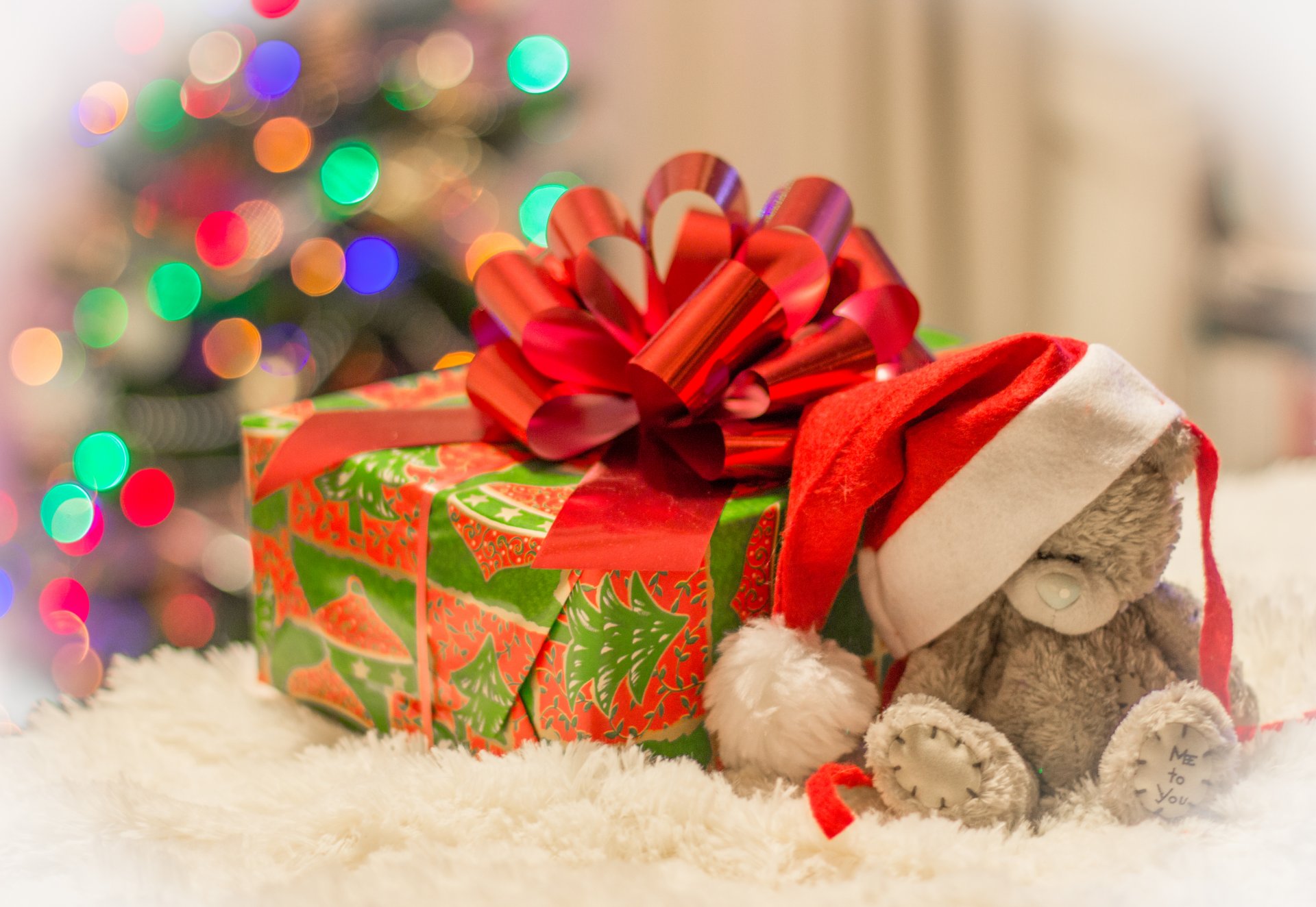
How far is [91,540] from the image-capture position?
51.0 inches

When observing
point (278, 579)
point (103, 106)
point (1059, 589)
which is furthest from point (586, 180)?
point (1059, 589)

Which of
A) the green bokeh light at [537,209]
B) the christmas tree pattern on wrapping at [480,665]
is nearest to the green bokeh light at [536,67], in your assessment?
the green bokeh light at [537,209]

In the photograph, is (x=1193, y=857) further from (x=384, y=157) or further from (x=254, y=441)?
(x=384, y=157)

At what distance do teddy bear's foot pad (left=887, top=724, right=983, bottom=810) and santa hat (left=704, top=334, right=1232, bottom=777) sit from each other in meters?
0.03

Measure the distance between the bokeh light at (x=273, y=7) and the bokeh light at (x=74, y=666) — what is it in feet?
2.44

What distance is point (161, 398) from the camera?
3.98ft

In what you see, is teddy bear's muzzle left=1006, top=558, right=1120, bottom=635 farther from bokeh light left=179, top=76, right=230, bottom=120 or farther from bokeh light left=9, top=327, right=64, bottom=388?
bokeh light left=9, top=327, right=64, bottom=388

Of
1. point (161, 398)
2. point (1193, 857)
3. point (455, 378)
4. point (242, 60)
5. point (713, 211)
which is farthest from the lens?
point (161, 398)

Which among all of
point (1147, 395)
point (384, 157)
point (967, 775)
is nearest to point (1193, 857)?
point (967, 775)

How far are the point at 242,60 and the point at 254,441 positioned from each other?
0.56m

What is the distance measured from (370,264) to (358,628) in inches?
24.0

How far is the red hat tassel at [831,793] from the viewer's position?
1.65 feet

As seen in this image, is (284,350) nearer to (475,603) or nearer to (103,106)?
(103,106)

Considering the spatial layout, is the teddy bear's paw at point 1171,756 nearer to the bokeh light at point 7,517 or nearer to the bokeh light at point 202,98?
the bokeh light at point 202,98
